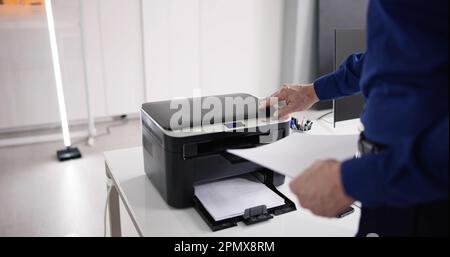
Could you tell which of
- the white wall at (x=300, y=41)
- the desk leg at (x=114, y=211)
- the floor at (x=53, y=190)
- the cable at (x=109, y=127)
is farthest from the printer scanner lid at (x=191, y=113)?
the white wall at (x=300, y=41)

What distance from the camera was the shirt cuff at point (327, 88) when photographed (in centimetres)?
114

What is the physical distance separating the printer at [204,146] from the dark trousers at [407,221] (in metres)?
0.29

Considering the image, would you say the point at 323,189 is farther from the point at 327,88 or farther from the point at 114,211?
the point at 114,211

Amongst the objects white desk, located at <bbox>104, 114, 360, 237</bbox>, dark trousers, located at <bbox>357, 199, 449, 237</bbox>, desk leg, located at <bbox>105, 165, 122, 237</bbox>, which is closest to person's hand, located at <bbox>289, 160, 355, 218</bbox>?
dark trousers, located at <bbox>357, 199, 449, 237</bbox>

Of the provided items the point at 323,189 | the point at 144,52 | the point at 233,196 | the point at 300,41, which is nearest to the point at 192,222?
the point at 233,196

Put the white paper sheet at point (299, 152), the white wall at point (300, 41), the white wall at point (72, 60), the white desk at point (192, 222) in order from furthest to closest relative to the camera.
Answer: the white wall at point (300, 41) → the white wall at point (72, 60) → the white desk at point (192, 222) → the white paper sheet at point (299, 152)

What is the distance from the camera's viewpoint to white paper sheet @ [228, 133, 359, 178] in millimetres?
774

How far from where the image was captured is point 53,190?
8.13 ft

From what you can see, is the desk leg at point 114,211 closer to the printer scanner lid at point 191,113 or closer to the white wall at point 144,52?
the printer scanner lid at point 191,113

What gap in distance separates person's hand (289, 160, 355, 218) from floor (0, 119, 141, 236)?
1521 mm

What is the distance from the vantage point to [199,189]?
1.09 meters

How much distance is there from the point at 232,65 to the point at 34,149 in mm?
1928

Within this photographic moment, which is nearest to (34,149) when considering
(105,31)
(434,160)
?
(105,31)
